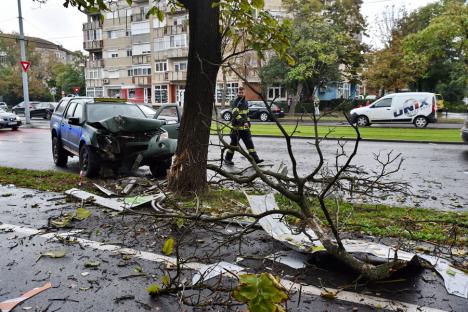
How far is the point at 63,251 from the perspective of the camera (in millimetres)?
4586

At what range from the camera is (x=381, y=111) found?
2431cm

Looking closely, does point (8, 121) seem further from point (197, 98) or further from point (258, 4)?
point (258, 4)

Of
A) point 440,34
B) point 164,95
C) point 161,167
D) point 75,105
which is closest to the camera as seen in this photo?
point 161,167

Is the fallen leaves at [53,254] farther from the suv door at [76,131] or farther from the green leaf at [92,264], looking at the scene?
the suv door at [76,131]

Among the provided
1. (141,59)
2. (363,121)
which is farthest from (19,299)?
(141,59)

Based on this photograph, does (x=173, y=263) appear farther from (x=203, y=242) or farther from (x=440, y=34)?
(x=440, y=34)

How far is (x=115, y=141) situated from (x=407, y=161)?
767 cm

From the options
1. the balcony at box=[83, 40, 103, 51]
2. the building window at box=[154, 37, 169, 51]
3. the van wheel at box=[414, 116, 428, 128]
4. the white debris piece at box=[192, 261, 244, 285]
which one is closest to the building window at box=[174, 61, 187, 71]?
the building window at box=[154, 37, 169, 51]

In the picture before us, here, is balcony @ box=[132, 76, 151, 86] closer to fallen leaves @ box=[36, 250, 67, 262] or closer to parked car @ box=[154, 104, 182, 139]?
parked car @ box=[154, 104, 182, 139]

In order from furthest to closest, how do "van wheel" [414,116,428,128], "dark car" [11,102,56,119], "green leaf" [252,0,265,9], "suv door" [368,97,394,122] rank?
"dark car" [11,102,56,119] < "suv door" [368,97,394,122] < "van wheel" [414,116,428,128] < "green leaf" [252,0,265,9]

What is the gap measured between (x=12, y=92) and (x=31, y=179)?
66591mm

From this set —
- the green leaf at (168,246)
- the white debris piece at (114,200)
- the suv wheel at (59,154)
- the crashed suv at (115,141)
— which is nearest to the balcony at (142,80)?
the suv wheel at (59,154)

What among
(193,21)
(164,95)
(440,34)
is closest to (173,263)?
(193,21)

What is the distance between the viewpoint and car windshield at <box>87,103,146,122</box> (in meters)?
9.62
